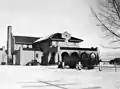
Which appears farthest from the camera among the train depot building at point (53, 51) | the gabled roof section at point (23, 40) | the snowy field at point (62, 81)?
the gabled roof section at point (23, 40)

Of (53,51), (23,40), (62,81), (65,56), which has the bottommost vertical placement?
(62,81)

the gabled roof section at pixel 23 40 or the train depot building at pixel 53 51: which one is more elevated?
the gabled roof section at pixel 23 40

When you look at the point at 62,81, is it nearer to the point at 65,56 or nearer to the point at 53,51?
the point at 53,51

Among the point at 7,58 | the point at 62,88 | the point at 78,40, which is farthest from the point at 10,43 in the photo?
the point at 62,88

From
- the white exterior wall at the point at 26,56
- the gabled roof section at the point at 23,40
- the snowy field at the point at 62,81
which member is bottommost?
the snowy field at the point at 62,81

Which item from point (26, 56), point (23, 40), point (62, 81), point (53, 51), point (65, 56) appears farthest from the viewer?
point (23, 40)

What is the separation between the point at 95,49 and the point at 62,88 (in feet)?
148

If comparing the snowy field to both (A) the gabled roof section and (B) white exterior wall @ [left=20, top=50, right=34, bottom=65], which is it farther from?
(A) the gabled roof section

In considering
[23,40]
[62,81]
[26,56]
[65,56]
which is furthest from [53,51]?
[62,81]

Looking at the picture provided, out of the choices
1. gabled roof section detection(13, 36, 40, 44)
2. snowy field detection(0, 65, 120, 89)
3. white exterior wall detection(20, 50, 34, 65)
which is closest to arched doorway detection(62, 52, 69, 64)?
white exterior wall detection(20, 50, 34, 65)

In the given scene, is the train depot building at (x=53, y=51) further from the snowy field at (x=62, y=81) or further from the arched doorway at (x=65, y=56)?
the snowy field at (x=62, y=81)

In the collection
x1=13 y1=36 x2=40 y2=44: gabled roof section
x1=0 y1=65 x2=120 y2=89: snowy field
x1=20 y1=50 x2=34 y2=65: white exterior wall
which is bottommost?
x1=0 y1=65 x2=120 y2=89: snowy field

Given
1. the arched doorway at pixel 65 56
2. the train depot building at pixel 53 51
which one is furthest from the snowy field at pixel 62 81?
the arched doorway at pixel 65 56

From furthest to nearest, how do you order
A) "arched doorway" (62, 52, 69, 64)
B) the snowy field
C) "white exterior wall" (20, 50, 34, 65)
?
"white exterior wall" (20, 50, 34, 65)
"arched doorway" (62, 52, 69, 64)
the snowy field
